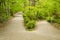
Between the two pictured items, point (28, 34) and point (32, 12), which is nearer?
point (28, 34)

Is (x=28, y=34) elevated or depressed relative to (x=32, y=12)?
depressed

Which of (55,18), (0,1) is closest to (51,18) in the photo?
(55,18)

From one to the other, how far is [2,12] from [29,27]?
672cm

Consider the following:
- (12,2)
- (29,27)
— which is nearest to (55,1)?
(29,27)

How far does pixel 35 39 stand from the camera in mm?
12945

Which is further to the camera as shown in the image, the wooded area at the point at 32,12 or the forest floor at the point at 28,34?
the wooded area at the point at 32,12

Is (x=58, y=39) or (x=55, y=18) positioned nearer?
(x=58, y=39)

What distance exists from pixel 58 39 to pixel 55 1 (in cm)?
925

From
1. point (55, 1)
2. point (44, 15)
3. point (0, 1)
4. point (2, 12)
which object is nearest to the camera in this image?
point (55, 1)

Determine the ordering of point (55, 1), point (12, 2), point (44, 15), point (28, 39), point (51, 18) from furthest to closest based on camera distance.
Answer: point (44, 15) → point (12, 2) → point (51, 18) → point (55, 1) → point (28, 39)

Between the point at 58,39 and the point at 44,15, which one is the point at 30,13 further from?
the point at 58,39

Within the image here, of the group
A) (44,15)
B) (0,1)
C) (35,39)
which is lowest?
(44,15)

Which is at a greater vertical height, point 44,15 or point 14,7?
point 14,7

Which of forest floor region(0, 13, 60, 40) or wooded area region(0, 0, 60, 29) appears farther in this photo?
wooded area region(0, 0, 60, 29)
